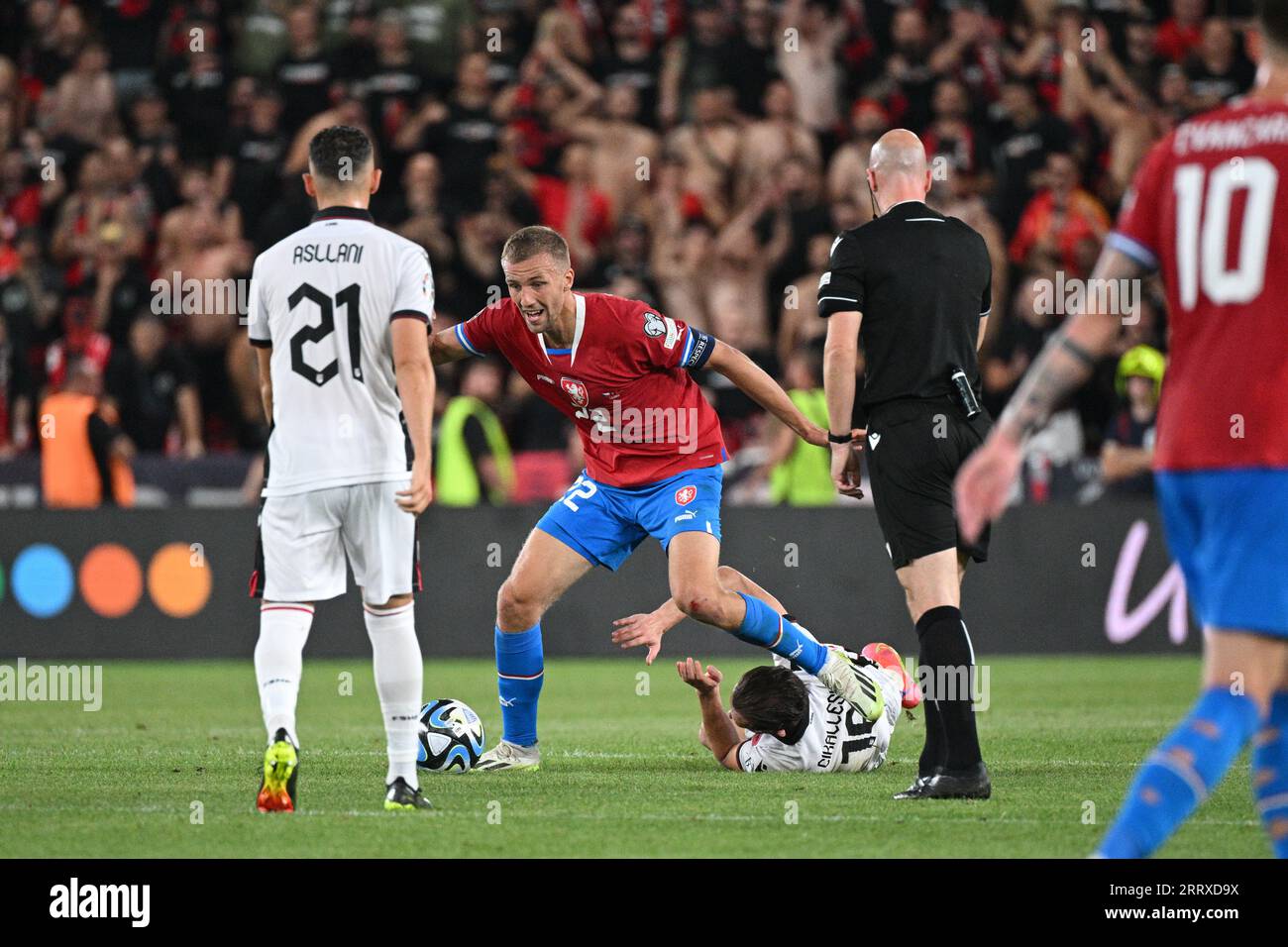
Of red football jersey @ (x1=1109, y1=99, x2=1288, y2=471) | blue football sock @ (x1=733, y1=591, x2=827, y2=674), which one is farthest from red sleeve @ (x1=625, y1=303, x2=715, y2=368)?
red football jersey @ (x1=1109, y1=99, x2=1288, y2=471)


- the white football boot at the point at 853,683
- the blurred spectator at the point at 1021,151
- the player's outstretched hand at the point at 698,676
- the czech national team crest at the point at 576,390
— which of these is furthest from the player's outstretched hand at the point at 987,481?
the blurred spectator at the point at 1021,151

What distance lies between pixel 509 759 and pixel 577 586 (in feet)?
16.8

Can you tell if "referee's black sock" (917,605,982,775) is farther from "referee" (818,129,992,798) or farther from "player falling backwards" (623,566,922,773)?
"player falling backwards" (623,566,922,773)

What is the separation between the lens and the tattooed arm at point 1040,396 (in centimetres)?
436

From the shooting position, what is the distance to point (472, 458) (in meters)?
13.7

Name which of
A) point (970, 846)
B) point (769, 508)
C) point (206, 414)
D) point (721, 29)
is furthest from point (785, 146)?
point (970, 846)

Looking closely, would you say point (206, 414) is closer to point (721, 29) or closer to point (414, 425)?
point (721, 29)

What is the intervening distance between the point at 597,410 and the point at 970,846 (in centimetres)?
284

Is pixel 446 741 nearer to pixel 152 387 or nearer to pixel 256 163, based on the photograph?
pixel 152 387

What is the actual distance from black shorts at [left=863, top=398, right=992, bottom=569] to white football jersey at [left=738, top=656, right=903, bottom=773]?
936 millimetres

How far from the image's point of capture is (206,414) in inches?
590

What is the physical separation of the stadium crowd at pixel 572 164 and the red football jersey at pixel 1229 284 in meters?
8.77

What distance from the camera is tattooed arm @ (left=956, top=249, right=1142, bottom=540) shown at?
4.36 m

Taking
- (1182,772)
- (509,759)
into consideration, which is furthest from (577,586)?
(1182,772)
